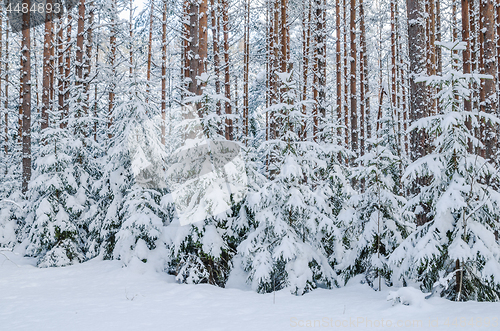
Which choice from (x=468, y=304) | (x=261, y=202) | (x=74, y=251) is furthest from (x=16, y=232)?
(x=468, y=304)

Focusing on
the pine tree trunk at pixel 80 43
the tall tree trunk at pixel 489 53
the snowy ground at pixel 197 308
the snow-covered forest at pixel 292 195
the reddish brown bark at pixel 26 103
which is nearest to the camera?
the snowy ground at pixel 197 308

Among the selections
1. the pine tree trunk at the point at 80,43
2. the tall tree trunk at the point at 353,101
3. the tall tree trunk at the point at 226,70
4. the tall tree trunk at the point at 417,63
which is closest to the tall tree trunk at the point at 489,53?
the tall tree trunk at the point at 417,63

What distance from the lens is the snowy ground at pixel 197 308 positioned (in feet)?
15.3

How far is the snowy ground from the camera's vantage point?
467 centimetres

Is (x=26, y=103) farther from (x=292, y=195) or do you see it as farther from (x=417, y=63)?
(x=417, y=63)

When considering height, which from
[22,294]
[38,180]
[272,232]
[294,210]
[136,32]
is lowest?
[22,294]

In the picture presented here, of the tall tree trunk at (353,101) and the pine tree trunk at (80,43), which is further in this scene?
the pine tree trunk at (80,43)

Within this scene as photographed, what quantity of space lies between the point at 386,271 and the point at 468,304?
6.95 ft

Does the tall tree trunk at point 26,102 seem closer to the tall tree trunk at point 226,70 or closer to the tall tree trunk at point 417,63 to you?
the tall tree trunk at point 226,70

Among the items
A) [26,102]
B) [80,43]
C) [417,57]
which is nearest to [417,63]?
[417,57]

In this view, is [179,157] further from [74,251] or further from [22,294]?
[74,251]

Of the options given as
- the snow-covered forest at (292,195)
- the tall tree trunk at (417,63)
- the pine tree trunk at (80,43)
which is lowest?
the snow-covered forest at (292,195)

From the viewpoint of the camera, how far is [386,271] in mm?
6945

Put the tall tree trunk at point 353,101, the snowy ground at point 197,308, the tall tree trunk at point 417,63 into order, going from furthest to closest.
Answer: the tall tree trunk at point 353,101 → the tall tree trunk at point 417,63 → the snowy ground at point 197,308
